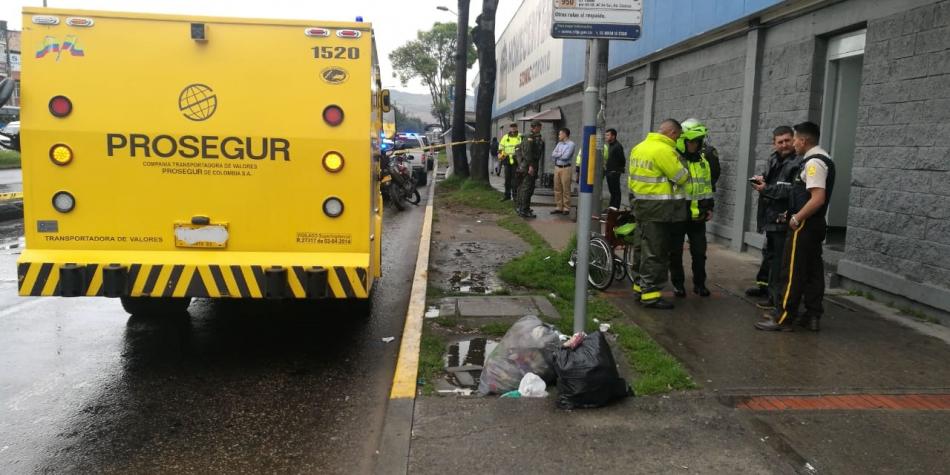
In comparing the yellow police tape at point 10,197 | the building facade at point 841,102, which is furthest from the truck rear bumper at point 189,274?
the yellow police tape at point 10,197

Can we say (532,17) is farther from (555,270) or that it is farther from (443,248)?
(555,270)

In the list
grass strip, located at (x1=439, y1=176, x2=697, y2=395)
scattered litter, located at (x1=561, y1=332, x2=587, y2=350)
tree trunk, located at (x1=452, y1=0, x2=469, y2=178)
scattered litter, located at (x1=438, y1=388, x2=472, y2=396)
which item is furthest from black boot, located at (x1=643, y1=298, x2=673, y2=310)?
tree trunk, located at (x1=452, y1=0, x2=469, y2=178)

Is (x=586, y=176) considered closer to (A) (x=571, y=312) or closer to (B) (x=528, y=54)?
(A) (x=571, y=312)

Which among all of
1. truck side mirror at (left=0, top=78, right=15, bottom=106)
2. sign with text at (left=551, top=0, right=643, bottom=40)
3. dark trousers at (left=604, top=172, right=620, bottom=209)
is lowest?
dark trousers at (left=604, top=172, right=620, bottom=209)

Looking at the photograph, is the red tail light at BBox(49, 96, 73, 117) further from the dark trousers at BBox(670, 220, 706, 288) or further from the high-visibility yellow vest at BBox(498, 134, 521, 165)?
→ the high-visibility yellow vest at BBox(498, 134, 521, 165)

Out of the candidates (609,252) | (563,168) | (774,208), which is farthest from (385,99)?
(563,168)

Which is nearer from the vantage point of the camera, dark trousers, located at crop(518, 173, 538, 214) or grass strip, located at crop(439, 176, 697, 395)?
grass strip, located at crop(439, 176, 697, 395)

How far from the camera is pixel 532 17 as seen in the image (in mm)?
25031

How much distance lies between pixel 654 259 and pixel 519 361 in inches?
95.9

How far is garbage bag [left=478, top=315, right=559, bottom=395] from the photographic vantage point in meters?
4.53

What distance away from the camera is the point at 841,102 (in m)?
8.48

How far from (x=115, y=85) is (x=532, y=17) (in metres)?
21.9

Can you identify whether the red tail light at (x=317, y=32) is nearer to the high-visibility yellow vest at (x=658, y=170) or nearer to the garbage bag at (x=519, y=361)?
the garbage bag at (x=519, y=361)

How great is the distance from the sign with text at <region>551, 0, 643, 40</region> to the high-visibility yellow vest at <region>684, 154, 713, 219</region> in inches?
95.7
